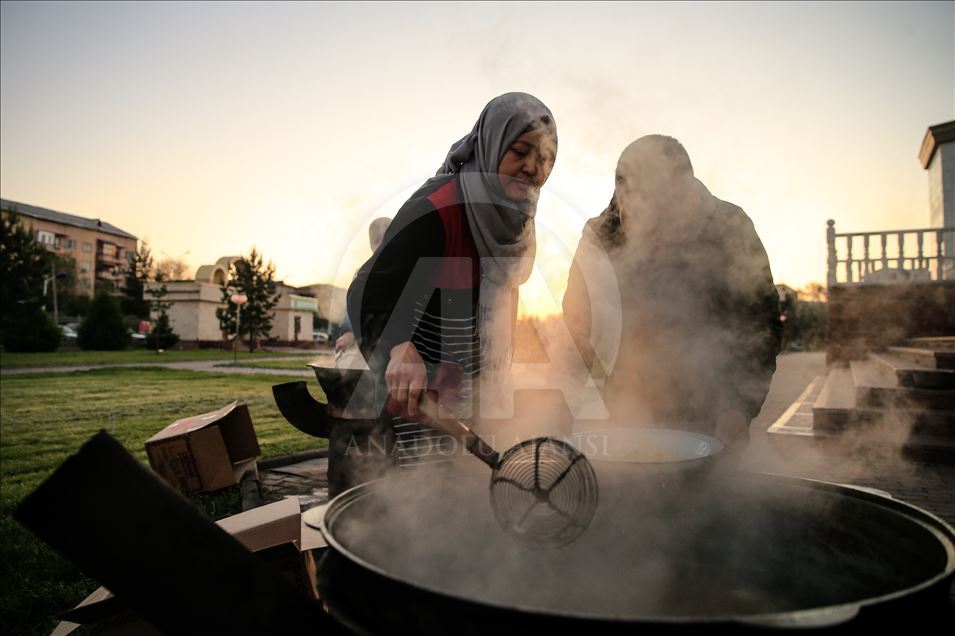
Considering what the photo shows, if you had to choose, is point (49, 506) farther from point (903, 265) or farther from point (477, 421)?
point (903, 265)

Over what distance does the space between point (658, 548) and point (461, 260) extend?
1248 millimetres

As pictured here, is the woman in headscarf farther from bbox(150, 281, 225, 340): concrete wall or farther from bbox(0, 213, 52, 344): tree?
bbox(150, 281, 225, 340): concrete wall

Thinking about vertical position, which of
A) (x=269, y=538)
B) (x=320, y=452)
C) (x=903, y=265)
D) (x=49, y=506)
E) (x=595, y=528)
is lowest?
(x=320, y=452)

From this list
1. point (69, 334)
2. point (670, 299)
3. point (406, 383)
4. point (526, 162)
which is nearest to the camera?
point (406, 383)

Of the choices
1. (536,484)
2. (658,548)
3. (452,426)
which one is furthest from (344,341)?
(658,548)

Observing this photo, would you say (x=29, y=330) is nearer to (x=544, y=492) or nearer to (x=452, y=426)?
(x=452, y=426)

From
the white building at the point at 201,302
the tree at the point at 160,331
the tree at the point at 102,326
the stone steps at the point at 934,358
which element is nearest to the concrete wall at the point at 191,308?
the white building at the point at 201,302

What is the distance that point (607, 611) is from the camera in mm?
1506

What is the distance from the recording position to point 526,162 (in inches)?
84.2

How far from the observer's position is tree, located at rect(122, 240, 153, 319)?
4806 centimetres

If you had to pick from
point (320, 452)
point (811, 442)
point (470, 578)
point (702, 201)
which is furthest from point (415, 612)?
point (811, 442)

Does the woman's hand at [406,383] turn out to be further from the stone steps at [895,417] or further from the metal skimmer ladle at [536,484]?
the stone steps at [895,417]

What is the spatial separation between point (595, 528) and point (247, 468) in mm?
3777

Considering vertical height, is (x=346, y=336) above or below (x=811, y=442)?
above
